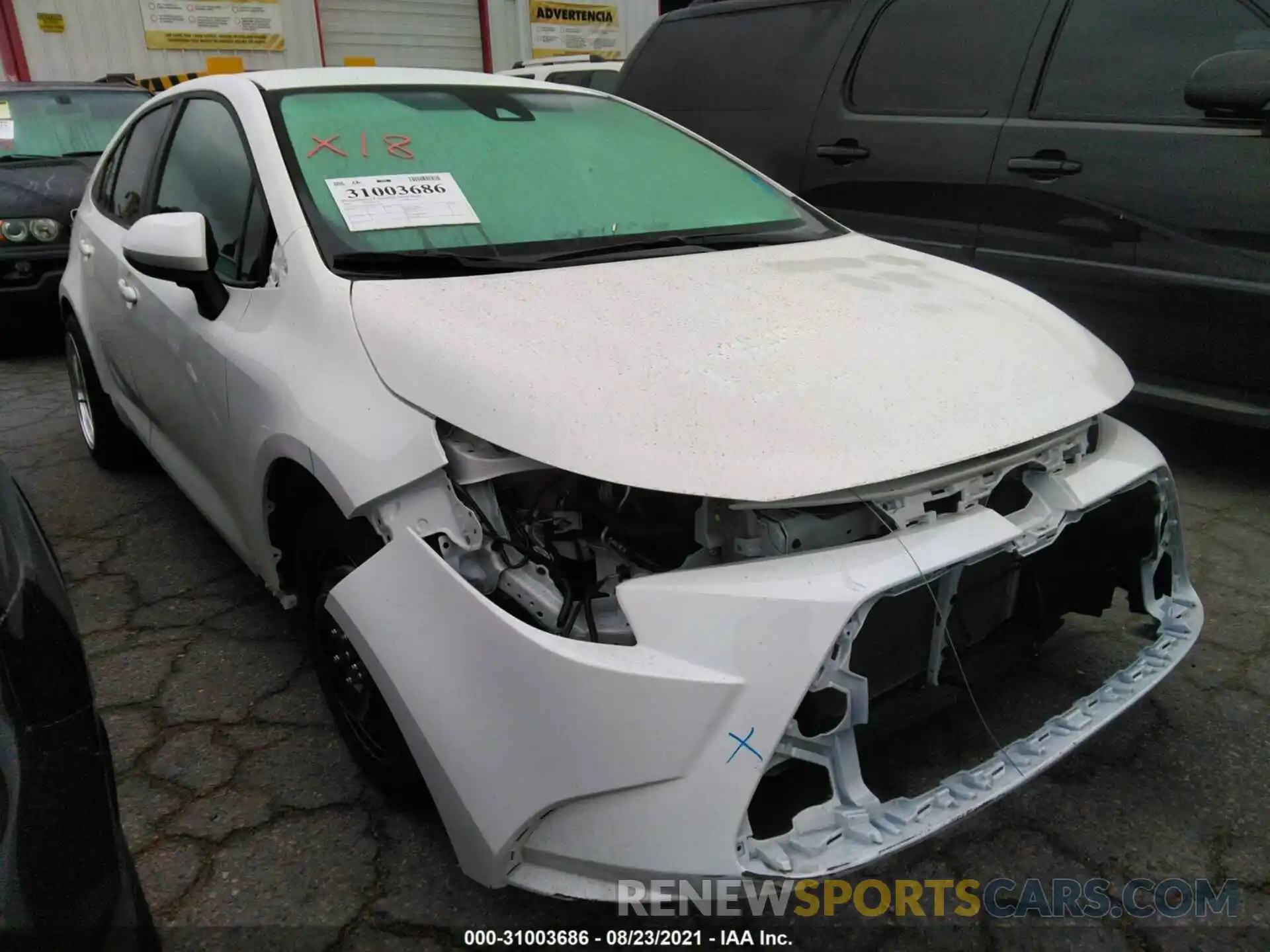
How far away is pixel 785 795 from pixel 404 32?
11247mm

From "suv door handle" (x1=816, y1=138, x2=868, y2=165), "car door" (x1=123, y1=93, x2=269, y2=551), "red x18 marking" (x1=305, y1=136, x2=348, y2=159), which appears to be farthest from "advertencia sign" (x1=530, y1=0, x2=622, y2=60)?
"red x18 marking" (x1=305, y1=136, x2=348, y2=159)

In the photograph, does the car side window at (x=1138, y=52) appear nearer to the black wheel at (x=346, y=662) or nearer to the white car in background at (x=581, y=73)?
the black wheel at (x=346, y=662)

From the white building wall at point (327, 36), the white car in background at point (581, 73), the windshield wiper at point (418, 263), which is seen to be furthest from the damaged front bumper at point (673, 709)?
the white building wall at point (327, 36)

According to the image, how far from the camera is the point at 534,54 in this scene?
39.1 ft

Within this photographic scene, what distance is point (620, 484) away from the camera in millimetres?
1437

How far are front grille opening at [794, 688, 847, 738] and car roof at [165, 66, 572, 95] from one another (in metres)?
1.93

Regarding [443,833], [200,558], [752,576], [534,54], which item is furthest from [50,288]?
[534,54]

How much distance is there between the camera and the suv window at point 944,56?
3.54 meters

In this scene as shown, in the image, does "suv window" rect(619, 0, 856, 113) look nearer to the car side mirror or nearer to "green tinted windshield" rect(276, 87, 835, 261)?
"green tinted windshield" rect(276, 87, 835, 261)

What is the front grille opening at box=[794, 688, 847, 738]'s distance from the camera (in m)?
1.40

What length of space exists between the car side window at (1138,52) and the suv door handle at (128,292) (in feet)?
10.1

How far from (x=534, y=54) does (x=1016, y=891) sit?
12002mm

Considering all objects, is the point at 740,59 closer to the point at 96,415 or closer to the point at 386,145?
the point at 386,145

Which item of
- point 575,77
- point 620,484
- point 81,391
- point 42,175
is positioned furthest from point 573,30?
point 620,484
